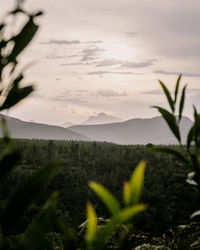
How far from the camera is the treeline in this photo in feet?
27.7

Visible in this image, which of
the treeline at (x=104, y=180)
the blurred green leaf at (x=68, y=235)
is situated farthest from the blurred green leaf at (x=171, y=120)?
the treeline at (x=104, y=180)

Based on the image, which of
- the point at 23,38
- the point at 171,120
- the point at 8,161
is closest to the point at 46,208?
the point at 8,161

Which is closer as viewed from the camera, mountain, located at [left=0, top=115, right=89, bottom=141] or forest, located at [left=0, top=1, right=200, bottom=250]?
forest, located at [left=0, top=1, right=200, bottom=250]

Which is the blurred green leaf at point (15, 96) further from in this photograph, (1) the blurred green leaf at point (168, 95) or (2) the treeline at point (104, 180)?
(2) the treeline at point (104, 180)

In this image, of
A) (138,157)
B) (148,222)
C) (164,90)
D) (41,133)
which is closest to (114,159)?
(138,157)

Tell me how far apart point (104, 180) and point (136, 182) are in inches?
353

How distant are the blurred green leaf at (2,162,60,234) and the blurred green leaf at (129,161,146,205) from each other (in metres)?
0.19

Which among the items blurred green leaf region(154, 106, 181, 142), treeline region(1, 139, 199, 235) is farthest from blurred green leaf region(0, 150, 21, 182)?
treeline region(1, 139, 199, 235)

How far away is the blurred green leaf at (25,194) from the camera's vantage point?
0.87m

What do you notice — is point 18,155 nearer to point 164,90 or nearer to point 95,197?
point 164,90

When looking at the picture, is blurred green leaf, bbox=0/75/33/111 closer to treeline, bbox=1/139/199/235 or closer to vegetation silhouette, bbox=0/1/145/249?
vegetation silhouette, bbox=0/1/145/249

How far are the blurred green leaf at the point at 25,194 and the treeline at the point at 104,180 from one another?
7.01 meters

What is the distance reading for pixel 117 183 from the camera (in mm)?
9625

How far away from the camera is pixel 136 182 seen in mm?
784
